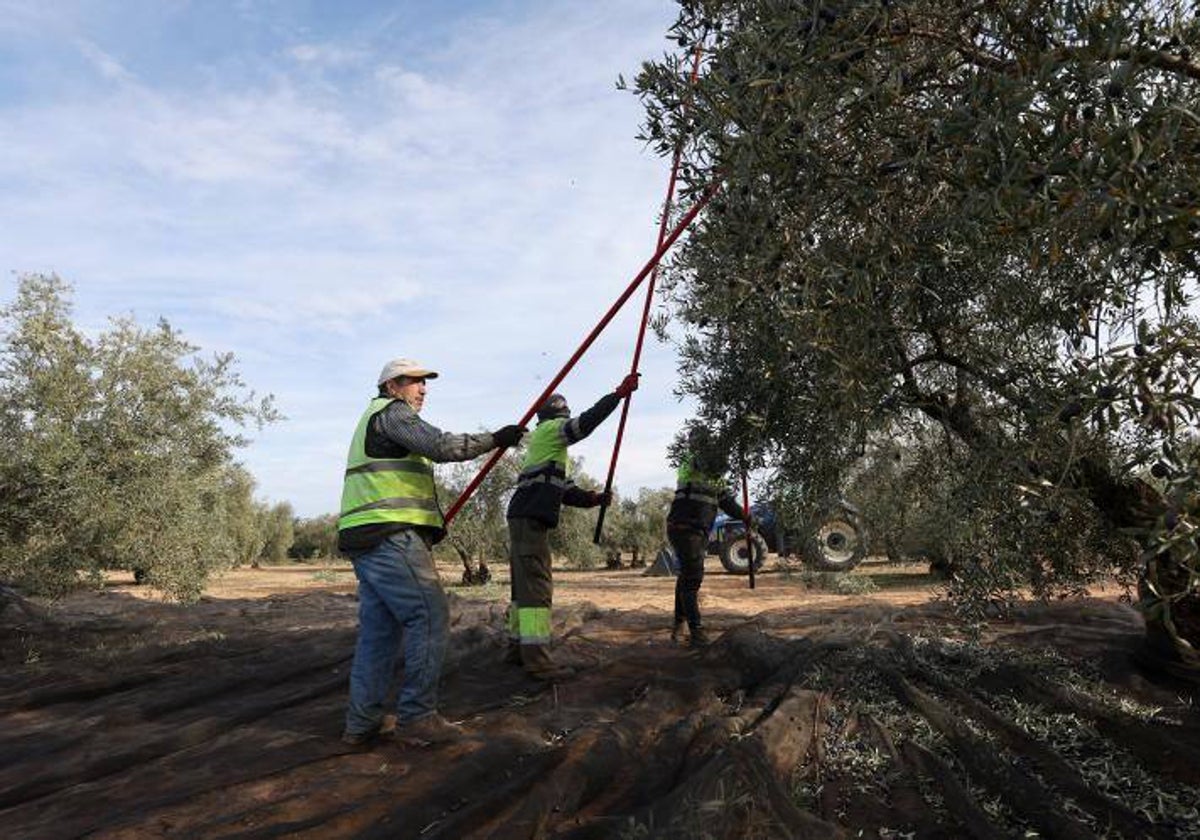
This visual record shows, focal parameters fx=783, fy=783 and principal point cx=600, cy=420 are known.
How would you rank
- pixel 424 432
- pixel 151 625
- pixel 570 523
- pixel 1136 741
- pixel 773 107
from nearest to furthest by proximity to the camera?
pixel 773 107 → pixel 1136 741 → pixel 424 432 → pixel 151 625 → pixel 570 523

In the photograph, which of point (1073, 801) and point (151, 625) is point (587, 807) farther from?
point (151, 625)

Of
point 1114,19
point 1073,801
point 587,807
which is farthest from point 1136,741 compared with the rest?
point 1114,19

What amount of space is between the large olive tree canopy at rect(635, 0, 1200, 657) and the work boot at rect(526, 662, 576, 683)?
3.19 meters

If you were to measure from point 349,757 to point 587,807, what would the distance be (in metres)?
1.81

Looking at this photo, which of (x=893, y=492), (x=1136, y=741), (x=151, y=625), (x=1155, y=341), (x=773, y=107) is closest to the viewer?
(x=1155, y=341)

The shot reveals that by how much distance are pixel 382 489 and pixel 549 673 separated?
2.67 m

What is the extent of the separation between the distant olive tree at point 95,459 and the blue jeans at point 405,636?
22.6ft

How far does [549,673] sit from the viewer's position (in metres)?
7.08

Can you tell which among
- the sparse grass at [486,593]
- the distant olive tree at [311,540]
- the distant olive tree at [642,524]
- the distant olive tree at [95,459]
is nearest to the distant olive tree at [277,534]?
the distant olive tree at [311,540]

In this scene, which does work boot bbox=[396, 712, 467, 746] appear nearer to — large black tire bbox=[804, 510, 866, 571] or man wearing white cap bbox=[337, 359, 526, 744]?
man wearing white cap bbox=[337, 359, 526, 744]

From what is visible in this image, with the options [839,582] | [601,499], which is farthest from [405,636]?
[839,582]

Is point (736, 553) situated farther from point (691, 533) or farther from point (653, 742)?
point (653, 742)

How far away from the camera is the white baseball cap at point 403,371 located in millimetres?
5742

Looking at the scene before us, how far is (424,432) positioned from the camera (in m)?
5.39
